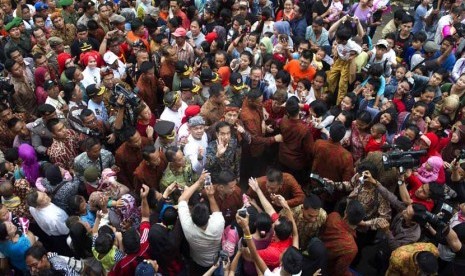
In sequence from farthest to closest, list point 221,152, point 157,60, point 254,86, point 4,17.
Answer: point 4,17, point 157,60, point 254,86, point 221,152

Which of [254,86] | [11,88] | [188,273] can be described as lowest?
[188,273]

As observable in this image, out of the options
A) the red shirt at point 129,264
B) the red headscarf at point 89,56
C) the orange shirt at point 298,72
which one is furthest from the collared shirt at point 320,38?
the red shirt at point 129,264

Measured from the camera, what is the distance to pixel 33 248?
361 centimetres

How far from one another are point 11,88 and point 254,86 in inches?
127

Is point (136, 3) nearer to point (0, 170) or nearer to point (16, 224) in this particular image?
point (0, 170)

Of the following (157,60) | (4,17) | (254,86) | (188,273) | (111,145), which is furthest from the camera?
(4,17)

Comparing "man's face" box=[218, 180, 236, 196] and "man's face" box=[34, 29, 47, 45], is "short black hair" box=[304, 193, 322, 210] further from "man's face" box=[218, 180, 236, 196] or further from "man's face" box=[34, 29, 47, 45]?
"man's face" box=[34, 29, 47, 45]

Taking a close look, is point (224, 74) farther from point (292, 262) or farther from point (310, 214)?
point (292, 262)

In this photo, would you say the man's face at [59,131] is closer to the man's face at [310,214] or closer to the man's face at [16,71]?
the man's face at [16,71]

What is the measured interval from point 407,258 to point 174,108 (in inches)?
118

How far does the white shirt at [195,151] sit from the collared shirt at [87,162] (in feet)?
2.86

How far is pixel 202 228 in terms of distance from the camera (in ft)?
11.9

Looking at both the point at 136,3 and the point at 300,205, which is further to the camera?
the point at 136,3

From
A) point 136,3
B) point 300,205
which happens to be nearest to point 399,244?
point 300,205
